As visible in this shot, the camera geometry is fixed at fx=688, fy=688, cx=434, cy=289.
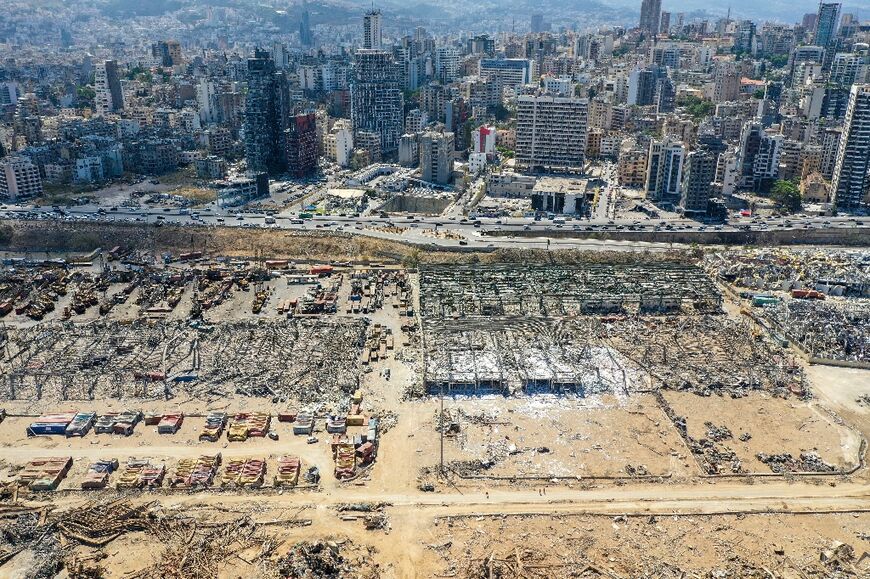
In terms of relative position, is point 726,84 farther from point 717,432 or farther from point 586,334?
point 717,432

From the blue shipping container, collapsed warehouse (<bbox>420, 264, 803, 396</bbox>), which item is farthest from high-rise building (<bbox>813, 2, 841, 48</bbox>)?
the blue shipping container

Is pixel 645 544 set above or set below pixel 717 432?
below

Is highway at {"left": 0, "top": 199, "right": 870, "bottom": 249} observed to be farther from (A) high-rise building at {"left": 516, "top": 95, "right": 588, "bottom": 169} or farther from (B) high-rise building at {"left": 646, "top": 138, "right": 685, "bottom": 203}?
(A) high-rise building at {"left": 516, "top": 95, "right": 588, "bottom": 169}

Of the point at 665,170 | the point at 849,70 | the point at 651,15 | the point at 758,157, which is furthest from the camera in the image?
the point at 651,15

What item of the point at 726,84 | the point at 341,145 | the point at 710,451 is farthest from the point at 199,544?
the point at 726,84

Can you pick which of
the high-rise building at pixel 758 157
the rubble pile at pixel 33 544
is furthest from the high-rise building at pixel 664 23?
the rubble pile at pixel 33 544

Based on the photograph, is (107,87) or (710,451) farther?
(107,87)

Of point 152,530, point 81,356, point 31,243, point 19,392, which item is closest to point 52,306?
point 81,356
